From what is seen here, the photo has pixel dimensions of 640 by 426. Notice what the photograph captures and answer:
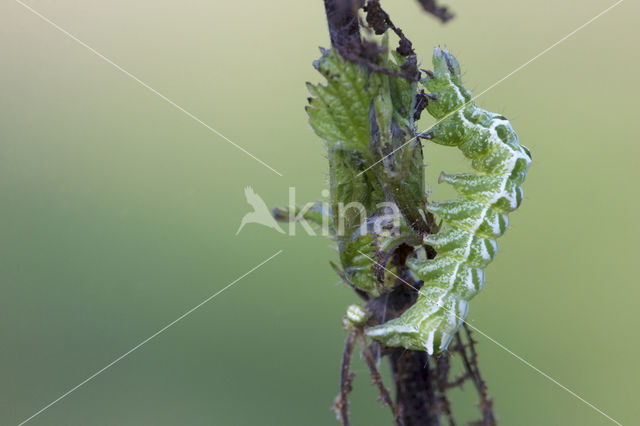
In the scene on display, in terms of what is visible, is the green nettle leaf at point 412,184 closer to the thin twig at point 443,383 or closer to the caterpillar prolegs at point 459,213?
the caterpillar prolegs at point 459,213

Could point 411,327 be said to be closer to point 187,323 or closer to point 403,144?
point 403,144

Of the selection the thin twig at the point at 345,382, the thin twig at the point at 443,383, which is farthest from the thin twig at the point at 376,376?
the thin twig at the point at 443,383

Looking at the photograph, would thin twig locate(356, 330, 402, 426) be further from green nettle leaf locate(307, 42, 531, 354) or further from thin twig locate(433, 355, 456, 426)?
thin twig locate(433, 355, 456, 426)

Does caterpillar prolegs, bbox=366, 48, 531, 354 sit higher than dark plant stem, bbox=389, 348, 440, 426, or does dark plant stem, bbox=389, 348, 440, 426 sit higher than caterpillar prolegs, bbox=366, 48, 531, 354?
caterpillar prolegs, bbox=366, 48, 531, 354

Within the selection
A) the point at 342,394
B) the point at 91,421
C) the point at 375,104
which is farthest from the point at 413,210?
the point at 91,421

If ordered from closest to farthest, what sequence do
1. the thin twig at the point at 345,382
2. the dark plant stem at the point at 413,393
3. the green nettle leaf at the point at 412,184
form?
the green nettle leaf at the point at 412,184 < the thin twig at the point at 345,382 < the dark plant stem at the point at 413,393

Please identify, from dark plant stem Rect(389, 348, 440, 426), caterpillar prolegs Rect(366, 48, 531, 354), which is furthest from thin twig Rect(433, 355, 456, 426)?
caterpillar prolegs Rect(366, 48, 531, 354)

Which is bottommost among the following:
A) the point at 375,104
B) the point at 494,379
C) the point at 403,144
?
the point at 494,379

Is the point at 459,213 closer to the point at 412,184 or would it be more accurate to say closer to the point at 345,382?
the point at 412,184
